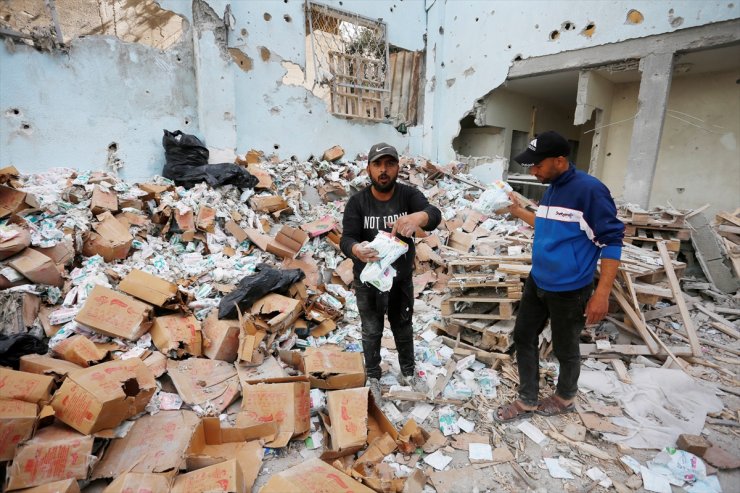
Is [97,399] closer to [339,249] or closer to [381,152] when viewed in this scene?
[381,152]

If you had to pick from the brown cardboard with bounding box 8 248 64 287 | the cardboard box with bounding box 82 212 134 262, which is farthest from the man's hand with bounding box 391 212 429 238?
the cardboard box with bounding box 82 212 134 262

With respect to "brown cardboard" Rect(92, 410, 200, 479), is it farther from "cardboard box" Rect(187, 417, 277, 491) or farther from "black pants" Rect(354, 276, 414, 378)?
"black pants" Rect(354, 276, 414, 378)

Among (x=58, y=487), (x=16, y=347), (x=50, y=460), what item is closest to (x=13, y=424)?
(x=50, y=460)

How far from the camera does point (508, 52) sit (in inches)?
302

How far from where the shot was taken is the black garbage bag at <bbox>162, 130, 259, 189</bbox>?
555cm

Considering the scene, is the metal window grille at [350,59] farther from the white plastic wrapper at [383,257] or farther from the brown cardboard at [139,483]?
the brown cardboard at [139,483]

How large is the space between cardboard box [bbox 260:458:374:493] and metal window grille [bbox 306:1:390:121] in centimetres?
738

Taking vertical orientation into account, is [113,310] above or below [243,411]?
above

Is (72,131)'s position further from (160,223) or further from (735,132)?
(735,132)

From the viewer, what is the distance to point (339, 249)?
5.09m

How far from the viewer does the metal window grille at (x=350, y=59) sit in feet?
25.2

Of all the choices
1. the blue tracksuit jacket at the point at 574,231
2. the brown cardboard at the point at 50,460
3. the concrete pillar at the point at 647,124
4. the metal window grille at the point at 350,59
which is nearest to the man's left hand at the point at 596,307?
the blue tracksuit jacket at the point at 574,231

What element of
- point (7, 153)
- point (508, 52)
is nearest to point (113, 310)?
point (7, 153)

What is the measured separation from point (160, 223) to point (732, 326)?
6.93 metres
